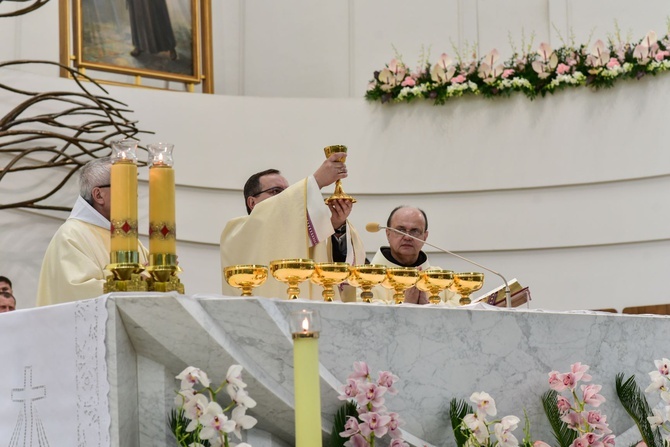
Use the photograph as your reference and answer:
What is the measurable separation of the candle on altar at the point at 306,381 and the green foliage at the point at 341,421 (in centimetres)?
97

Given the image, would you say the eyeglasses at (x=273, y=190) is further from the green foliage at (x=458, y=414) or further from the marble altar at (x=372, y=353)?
the green foliage at (x=458, y=414)

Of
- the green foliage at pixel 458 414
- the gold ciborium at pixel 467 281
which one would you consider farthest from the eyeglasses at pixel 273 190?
the green foliage at pixel 458 414

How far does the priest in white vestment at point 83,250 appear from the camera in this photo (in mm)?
4211

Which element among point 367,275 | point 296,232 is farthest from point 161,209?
point 296,232

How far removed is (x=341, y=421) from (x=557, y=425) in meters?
0.69

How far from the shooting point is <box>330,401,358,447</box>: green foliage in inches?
98.9

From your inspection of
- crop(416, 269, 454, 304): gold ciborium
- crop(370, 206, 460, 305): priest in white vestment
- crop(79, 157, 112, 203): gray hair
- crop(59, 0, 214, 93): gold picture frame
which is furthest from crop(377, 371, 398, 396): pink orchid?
crop(59, 0, 214, 93): gold picture frame

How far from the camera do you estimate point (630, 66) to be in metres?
7.09

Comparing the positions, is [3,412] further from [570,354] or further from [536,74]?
[536,74]

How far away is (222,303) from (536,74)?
528cm

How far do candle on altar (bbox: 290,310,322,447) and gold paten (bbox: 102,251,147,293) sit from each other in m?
1.09

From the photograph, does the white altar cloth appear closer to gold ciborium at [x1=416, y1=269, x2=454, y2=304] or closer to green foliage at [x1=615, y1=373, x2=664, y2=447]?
gold ciborium at [x1=416, y1=269, x2=454, y2=304]

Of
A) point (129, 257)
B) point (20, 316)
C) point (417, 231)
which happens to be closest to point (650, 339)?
point (129, 257)

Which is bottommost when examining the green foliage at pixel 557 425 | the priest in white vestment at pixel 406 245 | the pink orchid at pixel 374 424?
the green foliage at pixel 557 425
